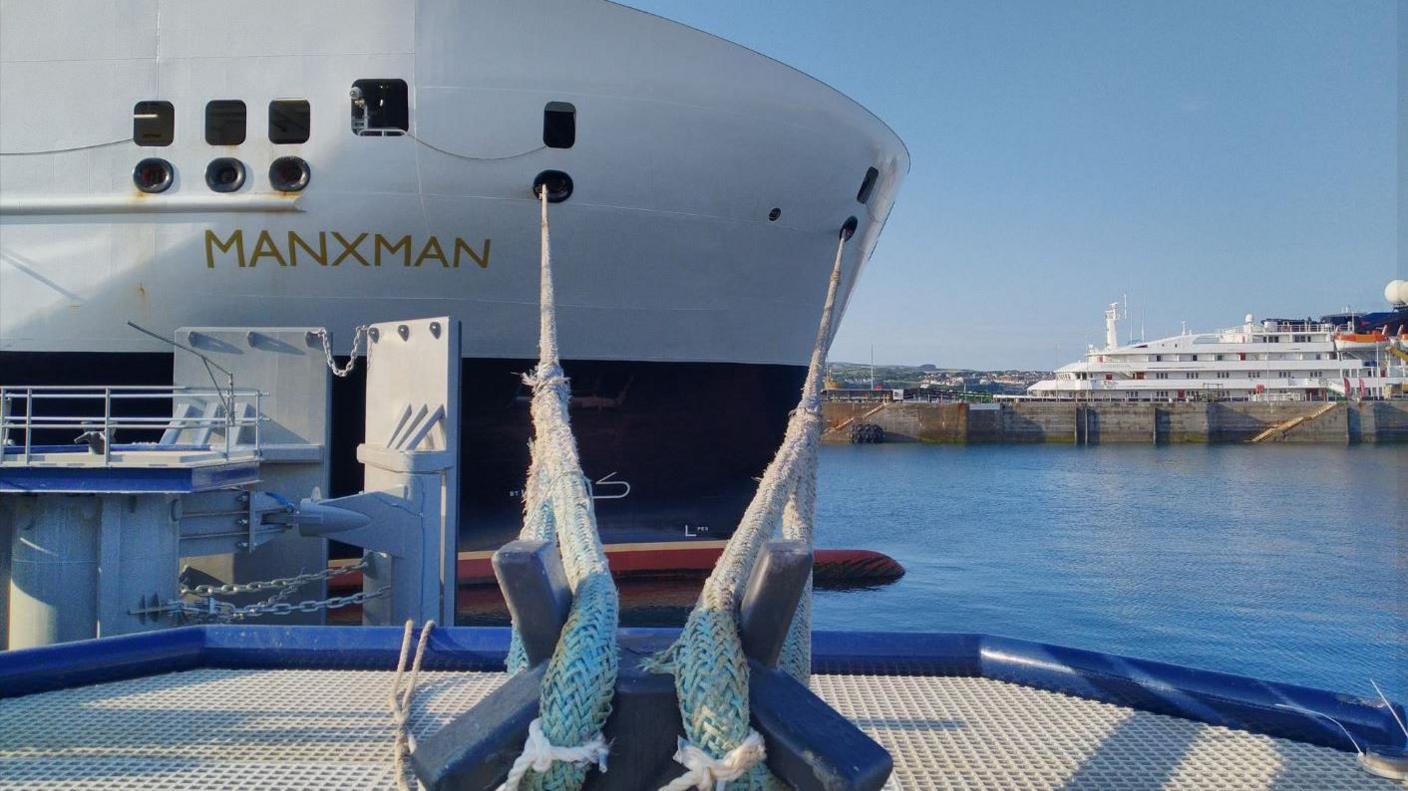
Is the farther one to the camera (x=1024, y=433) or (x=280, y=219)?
(x=1024, y=433)

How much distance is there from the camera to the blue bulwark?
618 centimetres

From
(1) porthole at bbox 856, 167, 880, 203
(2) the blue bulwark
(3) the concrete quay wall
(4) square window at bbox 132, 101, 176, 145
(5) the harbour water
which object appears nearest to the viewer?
(2) the blue bulwark

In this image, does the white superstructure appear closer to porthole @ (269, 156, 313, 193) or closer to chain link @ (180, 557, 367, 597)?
porthole @ (269, 156, 313, 193)

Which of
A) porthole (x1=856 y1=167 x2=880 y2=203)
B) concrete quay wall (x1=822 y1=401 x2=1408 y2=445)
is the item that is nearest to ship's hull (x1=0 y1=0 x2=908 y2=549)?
porthole (x1=856 y1=167 x2=880 y2=203)

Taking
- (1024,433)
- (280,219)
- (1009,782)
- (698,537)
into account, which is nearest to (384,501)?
(280,219)

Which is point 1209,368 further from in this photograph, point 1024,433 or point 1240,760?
point 1240,760

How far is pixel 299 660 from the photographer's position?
353 cm

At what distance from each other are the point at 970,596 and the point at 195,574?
1143 cm

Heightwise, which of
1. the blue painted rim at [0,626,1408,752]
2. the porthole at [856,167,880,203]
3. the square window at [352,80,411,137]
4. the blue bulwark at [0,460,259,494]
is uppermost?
the square window at [352,80,411,137]

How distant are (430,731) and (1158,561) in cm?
1848

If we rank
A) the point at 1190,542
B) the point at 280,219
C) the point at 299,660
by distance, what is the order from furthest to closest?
the point at 1190,542 → the point at 280,219 → the point at 299,660

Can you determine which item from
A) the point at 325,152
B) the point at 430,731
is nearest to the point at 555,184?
the point at 325,152

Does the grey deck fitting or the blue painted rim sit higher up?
the grey deck fitting

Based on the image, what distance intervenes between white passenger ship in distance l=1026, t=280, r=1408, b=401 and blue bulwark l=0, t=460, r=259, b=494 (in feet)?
194
